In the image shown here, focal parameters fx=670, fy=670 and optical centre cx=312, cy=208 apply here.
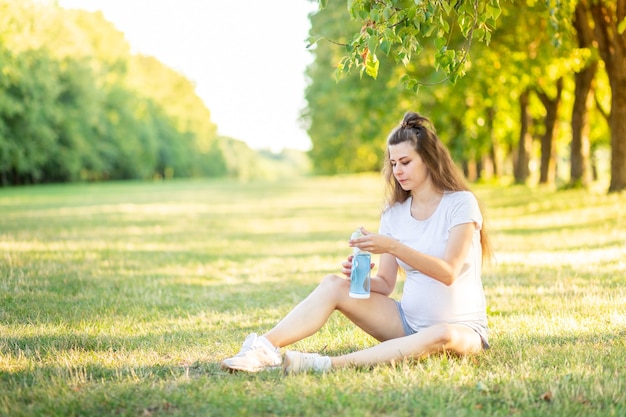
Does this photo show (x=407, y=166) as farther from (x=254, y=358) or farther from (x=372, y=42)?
(x=254, y=358)

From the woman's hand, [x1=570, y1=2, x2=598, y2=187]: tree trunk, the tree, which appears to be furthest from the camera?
[x1=570, y1=2, x2=598, y2=187]: tree trunk

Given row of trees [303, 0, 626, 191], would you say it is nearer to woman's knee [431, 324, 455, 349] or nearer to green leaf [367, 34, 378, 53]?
green leaf [367, 34, 378, 53]

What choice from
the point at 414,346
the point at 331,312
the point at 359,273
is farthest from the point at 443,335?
the point at 331,312

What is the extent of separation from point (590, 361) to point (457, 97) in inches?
750

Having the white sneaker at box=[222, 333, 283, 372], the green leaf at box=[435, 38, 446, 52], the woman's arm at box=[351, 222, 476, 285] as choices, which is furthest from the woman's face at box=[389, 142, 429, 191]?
the white sneaker at box=[222, 333, 283, 372]

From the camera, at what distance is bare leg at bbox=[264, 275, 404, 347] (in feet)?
15.2

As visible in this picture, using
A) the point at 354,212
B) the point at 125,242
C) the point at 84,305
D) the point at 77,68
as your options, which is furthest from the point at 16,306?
the point at 77,68

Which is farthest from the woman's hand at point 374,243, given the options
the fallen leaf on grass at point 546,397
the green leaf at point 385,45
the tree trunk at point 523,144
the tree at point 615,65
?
the tree trunk at point 523,144

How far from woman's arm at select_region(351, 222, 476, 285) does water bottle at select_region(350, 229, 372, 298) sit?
280 millimetres

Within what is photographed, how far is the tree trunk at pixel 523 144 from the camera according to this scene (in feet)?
94.7

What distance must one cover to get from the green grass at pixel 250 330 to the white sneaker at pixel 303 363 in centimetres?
9

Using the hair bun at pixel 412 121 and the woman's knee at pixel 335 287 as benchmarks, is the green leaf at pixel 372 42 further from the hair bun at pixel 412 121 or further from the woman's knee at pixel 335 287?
the woman's knee at pixel 335 287

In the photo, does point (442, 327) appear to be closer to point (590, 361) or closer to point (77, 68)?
point (590, 361)

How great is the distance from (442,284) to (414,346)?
47cm
